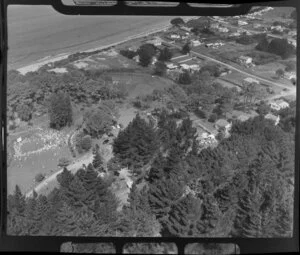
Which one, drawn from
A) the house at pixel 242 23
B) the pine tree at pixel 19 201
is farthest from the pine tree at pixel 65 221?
the house at pixel 242 23

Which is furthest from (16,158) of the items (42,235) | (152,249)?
(152,249)

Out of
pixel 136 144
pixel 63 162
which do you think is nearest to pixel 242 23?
pixel 136 144

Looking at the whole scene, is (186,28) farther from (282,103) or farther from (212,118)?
(282,103)

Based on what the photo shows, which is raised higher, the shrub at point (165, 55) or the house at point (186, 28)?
the house at point (186, 28)

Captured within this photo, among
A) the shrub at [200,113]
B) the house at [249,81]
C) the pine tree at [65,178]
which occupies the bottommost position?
the pine tree at [65,178]

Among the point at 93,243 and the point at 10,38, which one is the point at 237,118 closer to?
the point at 93,243

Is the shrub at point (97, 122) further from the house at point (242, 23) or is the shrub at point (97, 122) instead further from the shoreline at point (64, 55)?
the house at point (242, 23)
